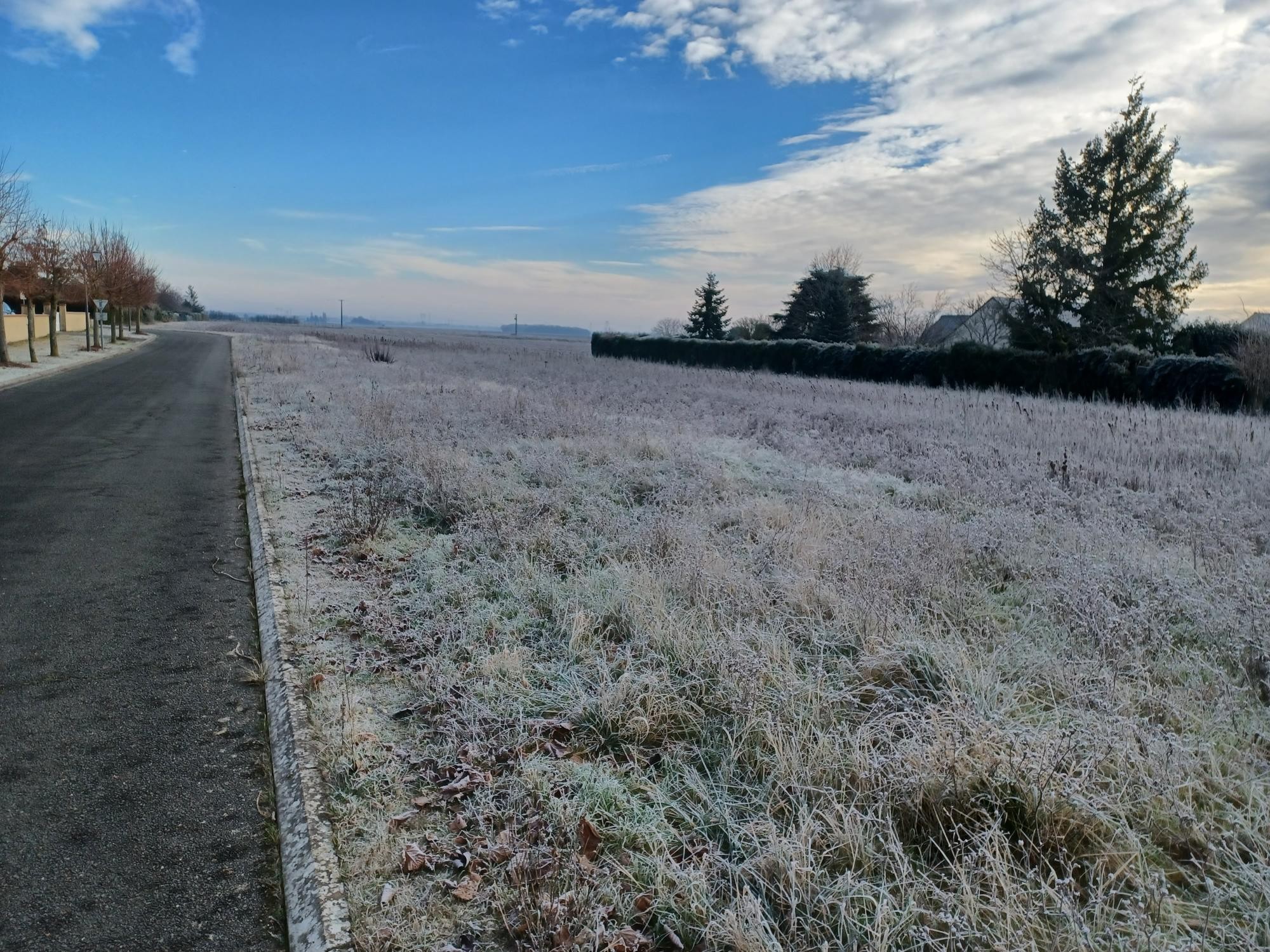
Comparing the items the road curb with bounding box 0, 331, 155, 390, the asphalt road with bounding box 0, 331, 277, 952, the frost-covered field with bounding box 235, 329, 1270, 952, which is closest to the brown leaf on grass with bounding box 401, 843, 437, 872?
the frost-covered field with bounding box 235, 329, 1270, 952

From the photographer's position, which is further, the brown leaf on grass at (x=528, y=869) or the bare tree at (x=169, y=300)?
the bare tree at (x=169, y=300)

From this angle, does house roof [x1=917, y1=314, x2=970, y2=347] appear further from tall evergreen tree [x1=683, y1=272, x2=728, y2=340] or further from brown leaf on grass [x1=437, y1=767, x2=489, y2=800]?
brown leaf on grass [x1=437, y1=767, x2=489, y2=800]

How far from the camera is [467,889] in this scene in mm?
2680

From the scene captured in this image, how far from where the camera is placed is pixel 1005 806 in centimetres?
282

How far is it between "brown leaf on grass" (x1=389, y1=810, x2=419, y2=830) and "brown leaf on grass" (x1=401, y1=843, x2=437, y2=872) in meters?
0.18

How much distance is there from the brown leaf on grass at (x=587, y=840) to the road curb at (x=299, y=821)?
845 millimetres

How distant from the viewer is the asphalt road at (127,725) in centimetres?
263

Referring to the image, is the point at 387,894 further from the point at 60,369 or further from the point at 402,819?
the point at 60,369

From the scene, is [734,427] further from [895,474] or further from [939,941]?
[939,941]

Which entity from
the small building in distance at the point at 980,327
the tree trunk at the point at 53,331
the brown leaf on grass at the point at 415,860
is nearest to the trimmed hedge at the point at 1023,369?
the small building in distance at the point at 980,327

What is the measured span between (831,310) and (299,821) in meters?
48.3

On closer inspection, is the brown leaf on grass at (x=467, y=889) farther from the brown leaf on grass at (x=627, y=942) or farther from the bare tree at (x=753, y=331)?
the bare tree at (x=753, y=331)

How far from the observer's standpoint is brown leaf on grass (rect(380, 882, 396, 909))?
2.62 metres

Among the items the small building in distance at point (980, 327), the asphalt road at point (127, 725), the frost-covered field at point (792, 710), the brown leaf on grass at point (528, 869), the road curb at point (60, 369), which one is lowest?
the asphalt road at point (127, 725)
